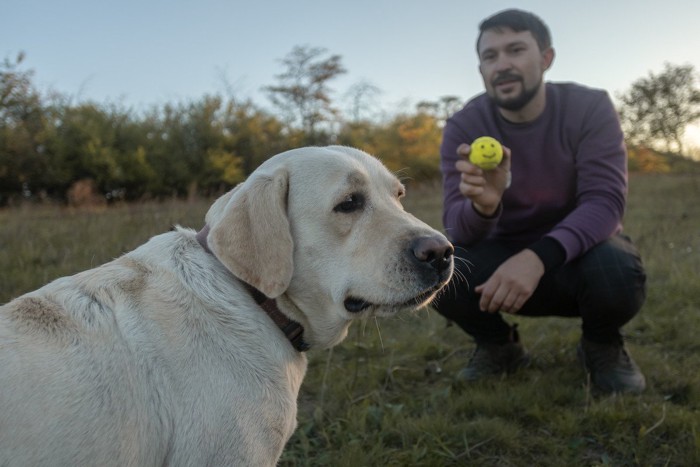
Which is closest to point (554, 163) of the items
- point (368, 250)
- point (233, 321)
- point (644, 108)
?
point (368, 250)

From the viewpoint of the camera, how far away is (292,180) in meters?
2.29

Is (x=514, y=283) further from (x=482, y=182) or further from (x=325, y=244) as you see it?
(x=325, y=244)

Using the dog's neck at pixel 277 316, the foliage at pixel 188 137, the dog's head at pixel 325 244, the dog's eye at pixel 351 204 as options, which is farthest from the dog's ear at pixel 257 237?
the foliage at pixel 188 137

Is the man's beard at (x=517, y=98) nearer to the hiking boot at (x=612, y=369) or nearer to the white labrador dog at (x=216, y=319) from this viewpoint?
the hiking boot at (x=612, y=369)

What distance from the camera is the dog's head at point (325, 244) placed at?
2080 mm

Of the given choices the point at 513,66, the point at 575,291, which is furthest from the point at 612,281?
the point at 513,66

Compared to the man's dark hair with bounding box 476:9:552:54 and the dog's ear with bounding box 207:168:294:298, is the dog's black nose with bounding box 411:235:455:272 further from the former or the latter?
the man's dark hair with bounding box 476:9:552:54

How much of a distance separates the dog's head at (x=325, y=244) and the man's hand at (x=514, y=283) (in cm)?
98

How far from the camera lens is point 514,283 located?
3.06 metres

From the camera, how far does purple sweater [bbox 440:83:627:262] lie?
3.45 meters

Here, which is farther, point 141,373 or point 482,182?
point 482,182

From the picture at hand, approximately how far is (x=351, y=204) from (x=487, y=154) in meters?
1.12

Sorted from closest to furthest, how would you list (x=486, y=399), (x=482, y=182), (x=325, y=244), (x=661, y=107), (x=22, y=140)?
(x=325, y=244), (x=482, y=182), (x=486, y=399), (x=22, y=140), (x=661, y=107)

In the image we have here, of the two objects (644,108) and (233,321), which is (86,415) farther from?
(644,108)
